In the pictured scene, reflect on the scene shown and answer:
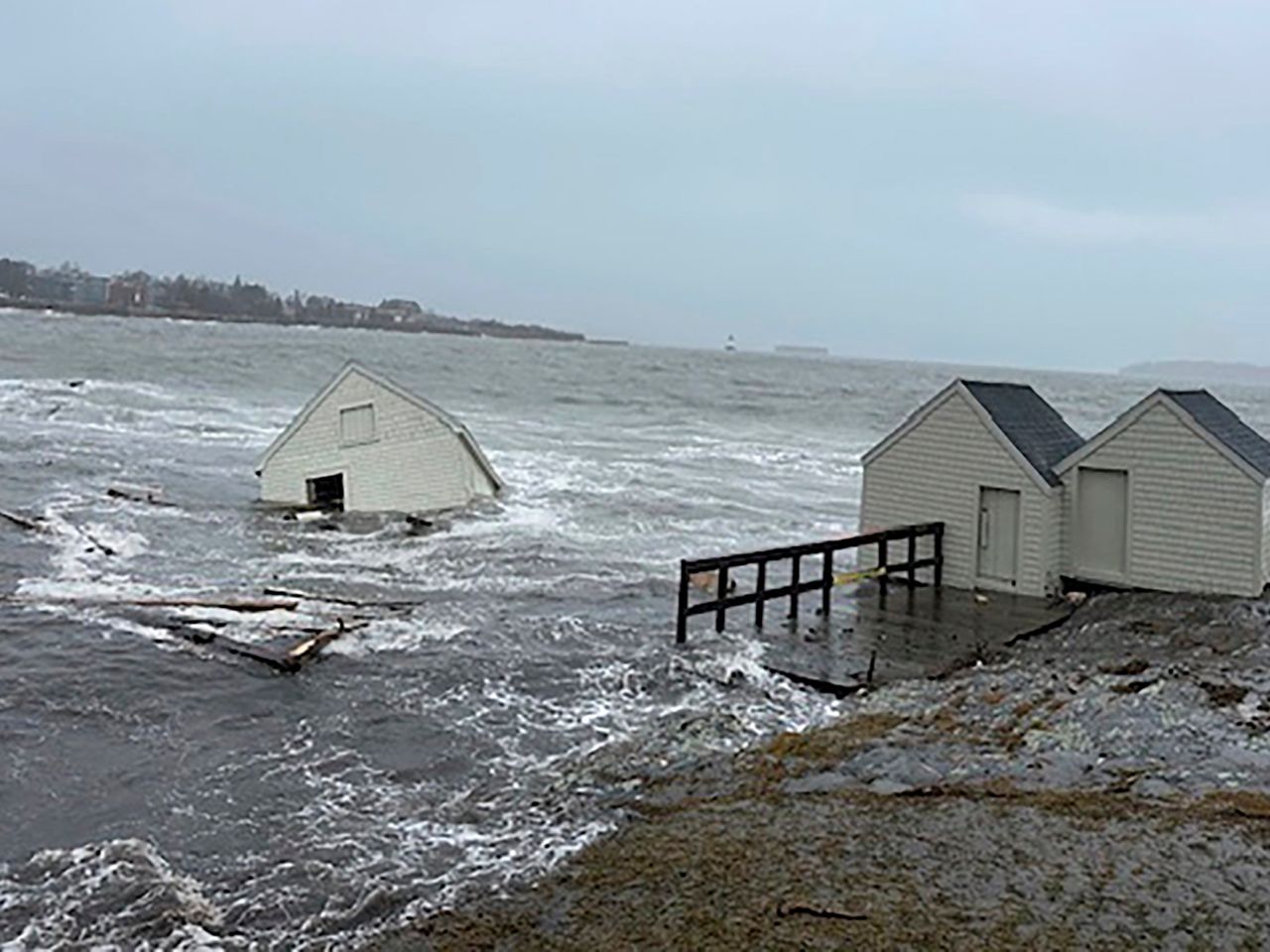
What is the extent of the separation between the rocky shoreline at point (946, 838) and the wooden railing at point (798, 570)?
3.30 metres

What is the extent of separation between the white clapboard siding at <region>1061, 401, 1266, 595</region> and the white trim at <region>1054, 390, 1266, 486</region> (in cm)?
4

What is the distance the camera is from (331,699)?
13.5 metres

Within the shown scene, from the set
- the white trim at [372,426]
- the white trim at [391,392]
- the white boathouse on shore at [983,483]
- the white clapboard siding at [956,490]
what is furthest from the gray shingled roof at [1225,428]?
the white trim at [372,426]

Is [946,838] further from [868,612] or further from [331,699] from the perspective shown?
[868,612]

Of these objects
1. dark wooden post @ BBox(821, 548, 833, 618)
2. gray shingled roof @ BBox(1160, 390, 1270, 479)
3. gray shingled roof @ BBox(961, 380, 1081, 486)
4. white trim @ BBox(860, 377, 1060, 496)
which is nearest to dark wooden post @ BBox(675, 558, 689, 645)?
dark wooden post @ BBox(821, 548, 833, 618)

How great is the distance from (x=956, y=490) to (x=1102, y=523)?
2350mm

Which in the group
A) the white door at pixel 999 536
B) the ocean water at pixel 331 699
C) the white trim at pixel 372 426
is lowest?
the ocean water at pixel 331 699

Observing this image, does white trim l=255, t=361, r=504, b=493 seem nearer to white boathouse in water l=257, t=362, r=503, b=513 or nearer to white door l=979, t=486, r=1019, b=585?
white boathouse in water l=257, t=362, r=503, b=513

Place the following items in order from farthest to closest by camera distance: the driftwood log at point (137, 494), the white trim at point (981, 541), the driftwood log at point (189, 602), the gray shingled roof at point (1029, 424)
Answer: the driftwood log at point (137, 494)
the gray shingled roof at point (1029, 424)
the white trim at point (981, 541)
the driftwood log at point (189, 602)

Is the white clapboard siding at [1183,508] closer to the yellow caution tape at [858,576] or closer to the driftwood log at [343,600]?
the yellow caution tape at [858,576]

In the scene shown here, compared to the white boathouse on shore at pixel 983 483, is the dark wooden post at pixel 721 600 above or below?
below

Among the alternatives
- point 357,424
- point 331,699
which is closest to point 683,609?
point 331,699

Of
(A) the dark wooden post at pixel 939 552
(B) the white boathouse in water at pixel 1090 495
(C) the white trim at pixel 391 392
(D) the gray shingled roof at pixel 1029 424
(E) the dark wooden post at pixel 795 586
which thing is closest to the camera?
(E) the dark wooden post at pixel 795 586

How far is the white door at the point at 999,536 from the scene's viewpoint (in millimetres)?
19250
